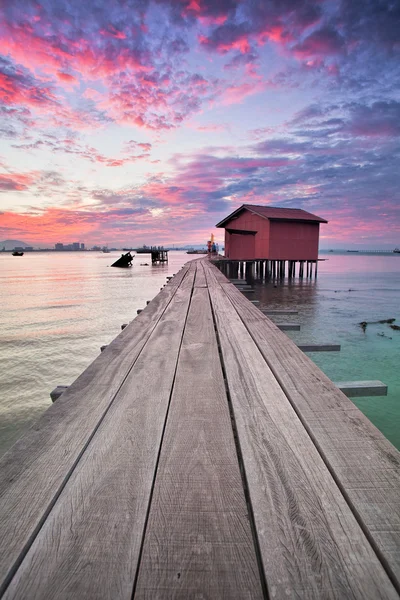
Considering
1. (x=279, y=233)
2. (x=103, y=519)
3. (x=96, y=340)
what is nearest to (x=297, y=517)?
(x=103, y=519)

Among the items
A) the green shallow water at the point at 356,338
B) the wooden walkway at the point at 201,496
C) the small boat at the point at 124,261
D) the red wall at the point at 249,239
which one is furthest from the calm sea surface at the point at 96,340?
the small boat at the point at 124,261

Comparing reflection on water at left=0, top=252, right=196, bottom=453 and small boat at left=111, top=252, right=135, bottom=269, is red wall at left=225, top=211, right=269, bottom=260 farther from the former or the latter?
small boat at left=111, top=252, right=135, bottom=269

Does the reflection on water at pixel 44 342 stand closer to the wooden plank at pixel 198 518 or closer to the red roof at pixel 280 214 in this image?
the wooden plank at pixel 198 518

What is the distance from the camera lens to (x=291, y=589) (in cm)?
84

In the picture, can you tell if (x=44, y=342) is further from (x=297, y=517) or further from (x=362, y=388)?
(x=297, y=517)

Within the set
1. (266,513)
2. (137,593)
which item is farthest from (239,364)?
(137,593)

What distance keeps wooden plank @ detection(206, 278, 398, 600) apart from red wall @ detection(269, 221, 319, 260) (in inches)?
947

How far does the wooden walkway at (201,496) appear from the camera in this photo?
34.5 inches

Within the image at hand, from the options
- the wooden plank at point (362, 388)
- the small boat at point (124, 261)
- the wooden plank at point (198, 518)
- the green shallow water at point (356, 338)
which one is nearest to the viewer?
the wooden plank at point (198, 518)

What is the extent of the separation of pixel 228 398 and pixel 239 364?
50 centimetres

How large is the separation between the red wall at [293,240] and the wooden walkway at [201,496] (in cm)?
2379

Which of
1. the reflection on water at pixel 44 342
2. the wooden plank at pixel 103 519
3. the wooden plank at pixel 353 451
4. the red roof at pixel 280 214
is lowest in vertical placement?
the reflection on water at pixel 44 342

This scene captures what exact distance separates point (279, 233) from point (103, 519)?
2530 centimetres


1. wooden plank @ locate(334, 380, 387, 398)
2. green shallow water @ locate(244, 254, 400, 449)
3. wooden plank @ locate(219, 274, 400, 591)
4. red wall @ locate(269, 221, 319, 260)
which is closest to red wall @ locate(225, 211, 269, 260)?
red wall @ locate(269, 221, 319, 260)
